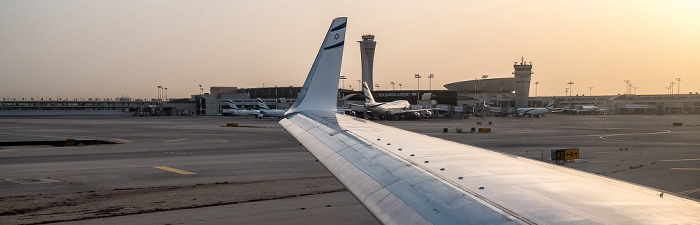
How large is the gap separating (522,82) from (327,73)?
545 ft

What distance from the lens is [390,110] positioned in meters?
91.2

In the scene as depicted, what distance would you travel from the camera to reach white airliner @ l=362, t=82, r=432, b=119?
8950 cm

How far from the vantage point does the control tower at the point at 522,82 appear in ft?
556

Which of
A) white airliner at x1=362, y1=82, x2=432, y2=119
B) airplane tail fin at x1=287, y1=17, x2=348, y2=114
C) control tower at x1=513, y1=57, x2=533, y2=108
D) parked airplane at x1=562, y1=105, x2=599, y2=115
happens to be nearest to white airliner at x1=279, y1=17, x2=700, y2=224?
airplane tail fin at x1=287, y1=17, x2=348, y2=114

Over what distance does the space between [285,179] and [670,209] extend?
16551 millimetres

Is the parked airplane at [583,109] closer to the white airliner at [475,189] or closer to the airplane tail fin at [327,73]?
the airplane tail fin at [327,73]

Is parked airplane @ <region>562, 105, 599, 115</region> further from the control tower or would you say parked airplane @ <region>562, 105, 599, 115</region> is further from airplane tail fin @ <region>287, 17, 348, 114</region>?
airplane tail fin @ <region>287, 17, 348, 114</region>

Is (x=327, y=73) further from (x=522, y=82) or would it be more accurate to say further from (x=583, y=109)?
(x=522, y=82)

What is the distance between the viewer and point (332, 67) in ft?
47.6

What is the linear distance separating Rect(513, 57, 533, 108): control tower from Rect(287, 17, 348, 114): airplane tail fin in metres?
161

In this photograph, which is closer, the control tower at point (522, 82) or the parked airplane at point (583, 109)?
the parked airplane at point (583, 109)

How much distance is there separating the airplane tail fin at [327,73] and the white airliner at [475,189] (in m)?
3.97

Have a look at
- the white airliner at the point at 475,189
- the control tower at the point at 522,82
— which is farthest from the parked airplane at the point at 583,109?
the white airliner at the point at 475,189

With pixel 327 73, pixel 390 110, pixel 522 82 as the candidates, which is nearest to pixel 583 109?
pixel 522 82
